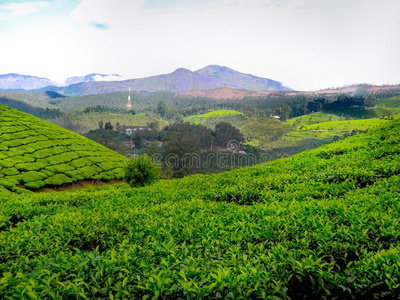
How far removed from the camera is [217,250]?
3.28m

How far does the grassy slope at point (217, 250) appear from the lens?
2525mm

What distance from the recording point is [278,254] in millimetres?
3027

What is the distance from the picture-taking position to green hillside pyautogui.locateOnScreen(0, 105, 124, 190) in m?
23.1

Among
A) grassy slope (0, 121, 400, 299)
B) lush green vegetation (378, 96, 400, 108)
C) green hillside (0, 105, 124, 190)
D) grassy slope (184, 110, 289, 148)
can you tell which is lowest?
grassy slope (184, 110, 289, 148)

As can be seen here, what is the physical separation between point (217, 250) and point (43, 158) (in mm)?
28257

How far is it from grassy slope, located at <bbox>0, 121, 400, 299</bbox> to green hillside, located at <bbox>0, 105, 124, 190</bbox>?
1972 cm

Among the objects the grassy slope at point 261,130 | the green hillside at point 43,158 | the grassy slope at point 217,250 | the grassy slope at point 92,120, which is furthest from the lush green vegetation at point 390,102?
the grassy slope at point 217,250

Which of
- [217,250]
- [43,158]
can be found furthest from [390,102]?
[217,250]

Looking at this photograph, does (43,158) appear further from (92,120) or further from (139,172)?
(92,120)

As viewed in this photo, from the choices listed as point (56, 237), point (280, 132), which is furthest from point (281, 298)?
point (280, 132)

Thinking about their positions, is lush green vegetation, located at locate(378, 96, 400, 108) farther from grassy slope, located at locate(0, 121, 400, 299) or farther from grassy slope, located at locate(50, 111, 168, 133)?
grassy slope, located at locate(0, 121, 400, 299)

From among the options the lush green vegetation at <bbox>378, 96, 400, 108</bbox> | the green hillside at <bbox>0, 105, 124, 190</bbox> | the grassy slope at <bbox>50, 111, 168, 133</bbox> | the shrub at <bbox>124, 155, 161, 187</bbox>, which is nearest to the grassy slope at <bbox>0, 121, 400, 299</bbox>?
the shrub at <bbox>124, 155, 161, 187</bbox>

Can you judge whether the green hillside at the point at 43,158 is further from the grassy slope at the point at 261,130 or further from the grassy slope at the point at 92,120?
the grassy slope at the point at 92,120

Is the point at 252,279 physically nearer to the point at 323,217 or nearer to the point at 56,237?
the point at 323,217
